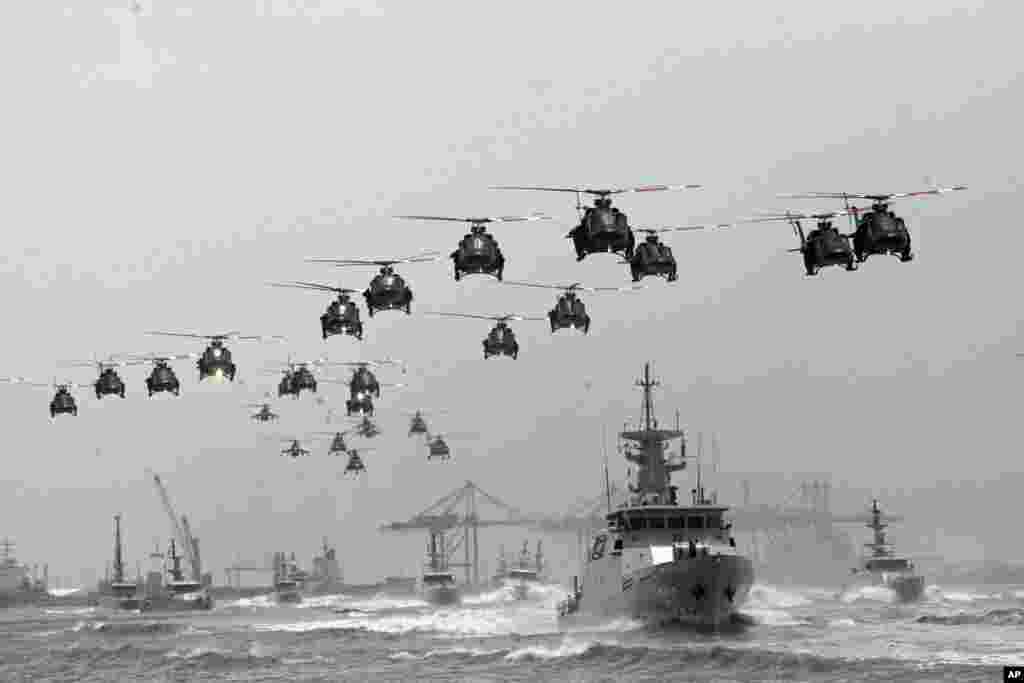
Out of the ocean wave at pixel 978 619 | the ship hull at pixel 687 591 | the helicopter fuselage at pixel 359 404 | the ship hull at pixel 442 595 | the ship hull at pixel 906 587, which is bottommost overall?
the ship hull at pixel 442 595

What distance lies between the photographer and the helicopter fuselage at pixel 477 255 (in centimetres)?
4228

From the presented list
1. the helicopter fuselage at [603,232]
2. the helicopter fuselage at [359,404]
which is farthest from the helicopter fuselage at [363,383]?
the helicopter fuselage at [603,232]

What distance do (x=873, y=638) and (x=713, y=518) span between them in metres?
13.0

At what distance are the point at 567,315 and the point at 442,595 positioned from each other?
146 metres

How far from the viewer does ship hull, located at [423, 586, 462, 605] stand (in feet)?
628

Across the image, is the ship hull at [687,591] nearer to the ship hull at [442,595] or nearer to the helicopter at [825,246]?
the helicopter at [825,246]

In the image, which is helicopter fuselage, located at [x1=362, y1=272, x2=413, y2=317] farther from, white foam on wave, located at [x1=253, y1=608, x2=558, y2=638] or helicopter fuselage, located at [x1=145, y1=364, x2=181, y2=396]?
white foam on wave, located at [x1=253, y1=608, x2=558, y2=638]

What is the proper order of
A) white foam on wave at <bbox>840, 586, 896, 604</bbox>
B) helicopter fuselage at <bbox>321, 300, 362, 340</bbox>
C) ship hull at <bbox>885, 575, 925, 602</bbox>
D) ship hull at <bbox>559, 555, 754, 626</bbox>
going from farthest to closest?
white foam on wave at <bbox>840, 586, 896, 604</bbox>, ship hull at <bbox>885, 575, 925, 602</bbox>, ship hull at <bbox>559, 555, 754, 626</bbox>, helicopter fuselage at <bbox>321, 300, 362, 340</bbox>

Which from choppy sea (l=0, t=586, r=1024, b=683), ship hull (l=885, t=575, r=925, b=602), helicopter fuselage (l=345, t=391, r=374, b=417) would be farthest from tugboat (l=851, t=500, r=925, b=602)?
helicopter fuselage (l=345, t=391, r=374, b=417)

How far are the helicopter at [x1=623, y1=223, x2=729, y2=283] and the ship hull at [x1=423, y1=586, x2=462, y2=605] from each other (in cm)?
15328

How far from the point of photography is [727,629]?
79.8 meters

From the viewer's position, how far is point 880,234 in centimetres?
3822

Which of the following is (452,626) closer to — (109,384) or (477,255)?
(109,384)

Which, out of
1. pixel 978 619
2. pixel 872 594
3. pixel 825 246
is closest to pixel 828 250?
pixel 825 246
